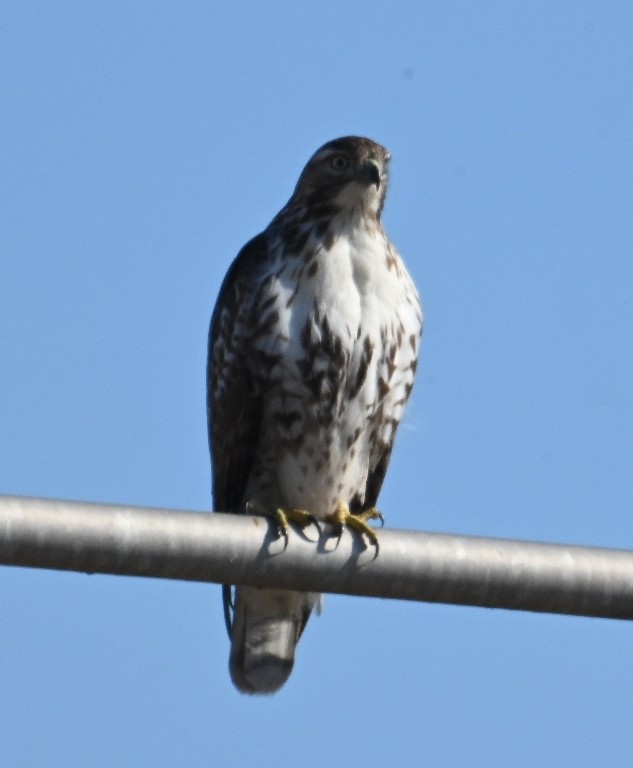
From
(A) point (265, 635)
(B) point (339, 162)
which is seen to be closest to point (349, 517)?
(A) point (265, 635)

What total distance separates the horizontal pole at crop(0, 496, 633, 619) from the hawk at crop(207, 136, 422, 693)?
8.19 ft

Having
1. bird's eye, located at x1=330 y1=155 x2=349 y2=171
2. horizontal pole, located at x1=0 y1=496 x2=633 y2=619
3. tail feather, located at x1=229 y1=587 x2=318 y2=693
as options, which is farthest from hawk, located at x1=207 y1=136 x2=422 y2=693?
horizontal pole, located at x1=0 y1=496 x2=633 y2=619

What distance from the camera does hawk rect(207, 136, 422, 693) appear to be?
22.9ft

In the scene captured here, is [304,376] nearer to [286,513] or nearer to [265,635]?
[286,513]

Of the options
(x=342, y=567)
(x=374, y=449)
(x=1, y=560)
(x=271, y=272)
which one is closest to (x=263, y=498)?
(x=374, y=449)

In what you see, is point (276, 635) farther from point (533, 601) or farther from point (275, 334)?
point (533, 601)

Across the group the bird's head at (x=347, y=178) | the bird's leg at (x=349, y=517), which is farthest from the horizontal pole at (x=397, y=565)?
the bird's head at (x=347, y=178)

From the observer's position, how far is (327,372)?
6.94m

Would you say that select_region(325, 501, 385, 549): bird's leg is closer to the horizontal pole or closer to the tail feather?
the tail feather

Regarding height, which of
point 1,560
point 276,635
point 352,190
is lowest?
point 1,560

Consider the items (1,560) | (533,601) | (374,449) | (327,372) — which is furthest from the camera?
(374,449)

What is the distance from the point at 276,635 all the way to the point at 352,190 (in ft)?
6.55

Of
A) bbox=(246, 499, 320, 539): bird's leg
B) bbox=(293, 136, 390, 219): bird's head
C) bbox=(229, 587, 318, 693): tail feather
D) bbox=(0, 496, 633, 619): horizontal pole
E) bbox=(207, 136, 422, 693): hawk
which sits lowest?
bbox=(0, 496, 633, 619): horizontal pole

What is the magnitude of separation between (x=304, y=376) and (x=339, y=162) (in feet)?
4.16
